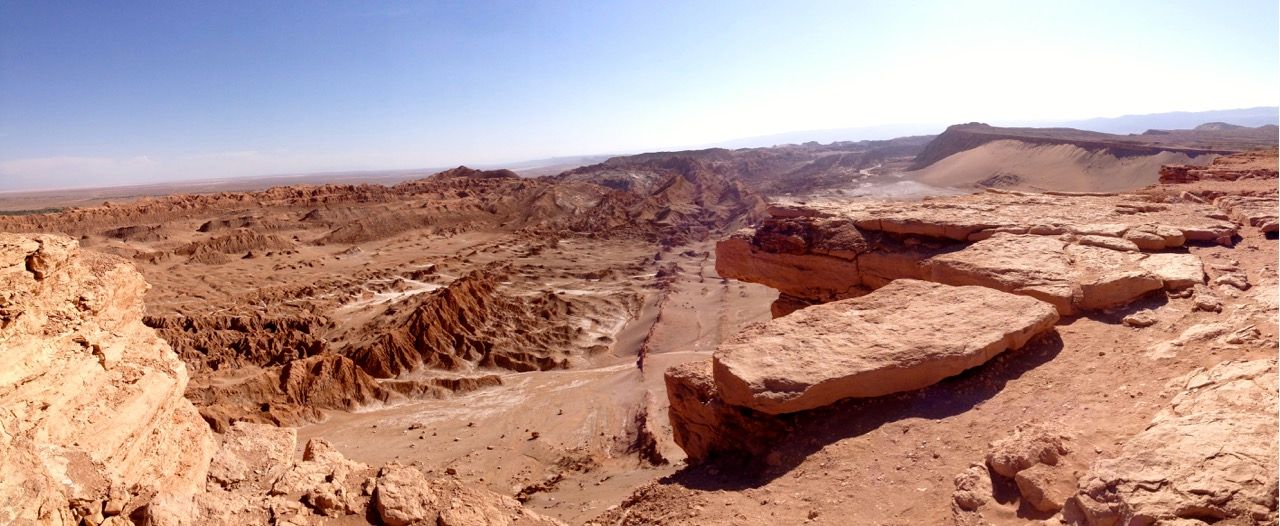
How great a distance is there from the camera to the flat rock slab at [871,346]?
194 inches

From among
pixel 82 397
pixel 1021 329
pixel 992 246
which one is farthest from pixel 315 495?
pixel 992 246

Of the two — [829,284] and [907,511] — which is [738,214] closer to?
[829,284]

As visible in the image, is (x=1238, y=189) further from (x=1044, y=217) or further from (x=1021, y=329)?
(x=1021, y=329)

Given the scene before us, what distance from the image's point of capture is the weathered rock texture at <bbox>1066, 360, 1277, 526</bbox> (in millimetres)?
2438

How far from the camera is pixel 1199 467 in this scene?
2629mm

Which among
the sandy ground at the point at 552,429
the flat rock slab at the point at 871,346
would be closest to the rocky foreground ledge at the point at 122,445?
the flat rock slab at the point at 871,346

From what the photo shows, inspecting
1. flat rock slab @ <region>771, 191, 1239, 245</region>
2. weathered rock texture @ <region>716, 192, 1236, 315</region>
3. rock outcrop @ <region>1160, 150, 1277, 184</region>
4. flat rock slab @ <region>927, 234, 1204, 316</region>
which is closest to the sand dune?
rock outcrop @ <region>1160, 150, 1277, 184</region>

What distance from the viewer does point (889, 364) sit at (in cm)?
494

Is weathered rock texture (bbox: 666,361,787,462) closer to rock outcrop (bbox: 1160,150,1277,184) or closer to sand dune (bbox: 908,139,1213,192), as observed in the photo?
rock outcrop (bbox: 1160,150,1277,184)

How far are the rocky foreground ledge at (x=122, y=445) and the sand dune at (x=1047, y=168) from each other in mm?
34076

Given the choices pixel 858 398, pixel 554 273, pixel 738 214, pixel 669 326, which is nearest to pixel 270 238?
pixel 554 273

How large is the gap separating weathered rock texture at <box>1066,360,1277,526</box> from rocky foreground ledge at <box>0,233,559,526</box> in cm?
335

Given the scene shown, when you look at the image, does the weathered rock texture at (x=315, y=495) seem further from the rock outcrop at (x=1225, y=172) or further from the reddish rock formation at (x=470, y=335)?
the rock outcrop at (x=1225, y=172)

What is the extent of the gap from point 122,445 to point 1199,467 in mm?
5342
